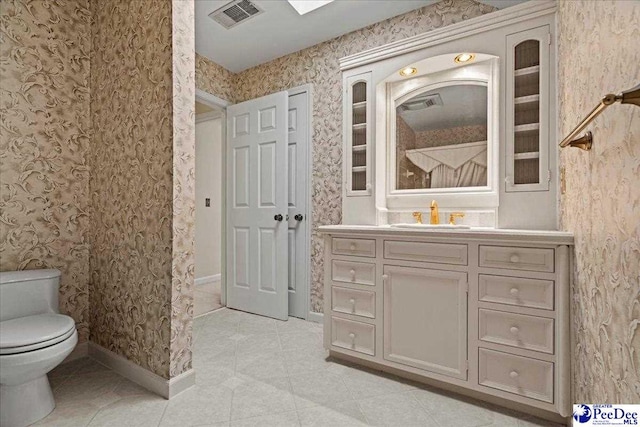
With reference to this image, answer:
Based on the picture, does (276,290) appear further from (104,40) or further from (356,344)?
(104,40)

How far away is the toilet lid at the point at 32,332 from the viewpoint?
1.32 metres

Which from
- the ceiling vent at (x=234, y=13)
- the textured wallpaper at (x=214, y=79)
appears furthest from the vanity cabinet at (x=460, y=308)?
the textured wallpaper at (x=214, y=79)

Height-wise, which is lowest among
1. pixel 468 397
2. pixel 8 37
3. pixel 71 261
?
pixel 468 397

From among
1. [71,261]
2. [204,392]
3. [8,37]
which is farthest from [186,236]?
[8,37]

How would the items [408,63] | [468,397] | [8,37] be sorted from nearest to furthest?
1. [468,397]
2. [8,37]
3. [408,63]

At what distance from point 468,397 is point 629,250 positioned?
1281 mm

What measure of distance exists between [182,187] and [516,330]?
1.82m

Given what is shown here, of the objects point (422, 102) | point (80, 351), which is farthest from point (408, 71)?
point (80, 351)

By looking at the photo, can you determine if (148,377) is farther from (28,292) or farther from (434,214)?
(434,214)

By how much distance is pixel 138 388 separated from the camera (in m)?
1.73

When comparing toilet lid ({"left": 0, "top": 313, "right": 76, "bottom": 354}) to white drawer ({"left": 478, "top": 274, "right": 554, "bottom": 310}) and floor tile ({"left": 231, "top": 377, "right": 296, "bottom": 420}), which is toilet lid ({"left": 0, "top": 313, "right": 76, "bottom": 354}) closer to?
floor tile ({"left": 231, "top": 377, "right": 296, "bottom": 420})

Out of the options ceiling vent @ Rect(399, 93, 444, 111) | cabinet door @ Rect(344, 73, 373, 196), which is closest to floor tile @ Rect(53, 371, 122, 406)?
cabinet door @ Rect(344, 73, 373, 196)

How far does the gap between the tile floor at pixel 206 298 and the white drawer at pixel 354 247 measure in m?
1.81

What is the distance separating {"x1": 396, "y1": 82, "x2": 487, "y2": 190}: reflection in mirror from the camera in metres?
2.01
